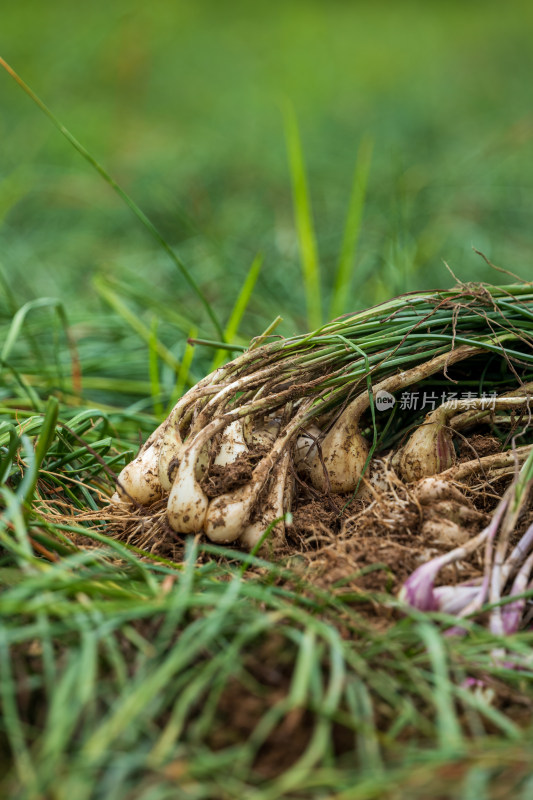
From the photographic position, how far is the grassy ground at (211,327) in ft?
2.61

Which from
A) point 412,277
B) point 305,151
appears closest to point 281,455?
point 412,277

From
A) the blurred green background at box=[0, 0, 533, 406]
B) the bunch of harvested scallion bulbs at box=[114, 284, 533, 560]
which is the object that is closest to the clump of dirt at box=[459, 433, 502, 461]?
the bunch of harvested scallion bulbs at box=[114, 284, 533, 560]

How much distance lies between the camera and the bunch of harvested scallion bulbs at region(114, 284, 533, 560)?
1.26 m

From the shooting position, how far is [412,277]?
264cm

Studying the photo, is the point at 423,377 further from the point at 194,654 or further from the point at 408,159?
the point at 408,159

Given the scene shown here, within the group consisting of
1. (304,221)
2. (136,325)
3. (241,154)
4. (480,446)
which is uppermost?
(241,154)

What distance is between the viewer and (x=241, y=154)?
4430 millimetres

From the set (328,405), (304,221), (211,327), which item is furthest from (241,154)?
(328,405)

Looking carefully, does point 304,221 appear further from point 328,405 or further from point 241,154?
point 241,154

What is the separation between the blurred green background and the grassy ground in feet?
0.07

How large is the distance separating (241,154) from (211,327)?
2.35 metres

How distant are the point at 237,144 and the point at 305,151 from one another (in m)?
0.46

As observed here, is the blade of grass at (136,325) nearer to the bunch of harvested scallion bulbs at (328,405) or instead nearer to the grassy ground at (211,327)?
the grassy ground at (211,327)

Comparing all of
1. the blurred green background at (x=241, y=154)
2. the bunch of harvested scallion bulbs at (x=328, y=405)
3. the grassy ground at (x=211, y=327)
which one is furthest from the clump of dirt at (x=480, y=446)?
the blurred green background at (x=241, y=154)
